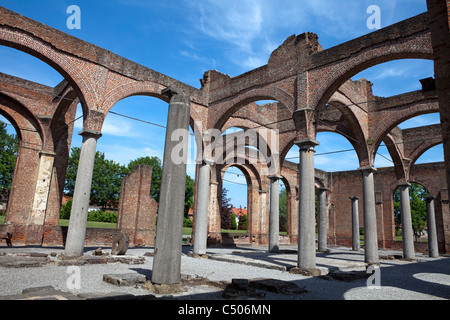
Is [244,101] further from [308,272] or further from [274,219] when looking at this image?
→ [308,272]

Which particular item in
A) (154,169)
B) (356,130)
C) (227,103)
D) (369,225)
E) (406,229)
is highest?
(154,169)

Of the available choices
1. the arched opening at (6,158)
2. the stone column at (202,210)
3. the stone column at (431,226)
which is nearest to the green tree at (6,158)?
the arched opening at (6,158)

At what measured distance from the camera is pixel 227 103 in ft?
42.1

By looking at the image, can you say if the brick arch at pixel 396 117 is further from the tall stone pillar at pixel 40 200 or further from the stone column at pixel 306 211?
the tall stone pillar at pixel 40 200

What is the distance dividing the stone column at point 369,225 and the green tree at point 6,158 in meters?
33.9

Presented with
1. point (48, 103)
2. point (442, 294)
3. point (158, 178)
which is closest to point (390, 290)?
point (442, 294)

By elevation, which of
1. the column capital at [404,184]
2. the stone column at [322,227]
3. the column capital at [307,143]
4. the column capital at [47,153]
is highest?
the column capital at [47,153]

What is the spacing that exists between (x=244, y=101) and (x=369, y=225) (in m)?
7.01

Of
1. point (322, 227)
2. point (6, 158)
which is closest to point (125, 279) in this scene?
point (322, 227)

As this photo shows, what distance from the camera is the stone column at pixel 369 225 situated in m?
11.5

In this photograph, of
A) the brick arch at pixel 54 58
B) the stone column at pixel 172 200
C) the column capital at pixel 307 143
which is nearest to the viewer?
the stone column at pixel 172 200

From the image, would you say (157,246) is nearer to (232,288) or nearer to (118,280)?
(118,280)

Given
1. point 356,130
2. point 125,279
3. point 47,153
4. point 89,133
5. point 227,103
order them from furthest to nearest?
1. point 47,153
2. point 356,130
3. point 227,103
4. point 89,133
5. point 125,279

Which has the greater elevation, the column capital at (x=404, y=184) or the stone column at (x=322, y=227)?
the column capital at (x=404, y=184)
